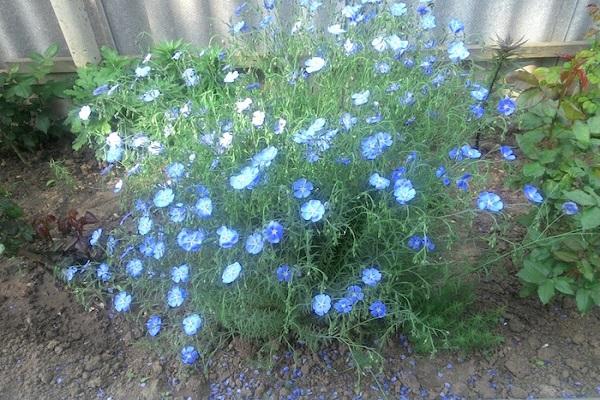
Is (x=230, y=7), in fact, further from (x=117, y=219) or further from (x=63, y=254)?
(x=63, y=254)

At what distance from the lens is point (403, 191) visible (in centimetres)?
169

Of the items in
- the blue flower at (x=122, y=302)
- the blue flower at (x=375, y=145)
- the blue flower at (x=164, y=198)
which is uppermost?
the blue flower at (x=375, y=145)

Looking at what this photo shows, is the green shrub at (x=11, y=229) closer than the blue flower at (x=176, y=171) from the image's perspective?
No

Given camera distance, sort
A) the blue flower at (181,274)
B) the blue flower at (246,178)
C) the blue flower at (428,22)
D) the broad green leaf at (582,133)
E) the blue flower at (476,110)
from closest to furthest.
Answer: the blue flower at (246,178)
the blue flower at (181,274)
the broad green leaf at (582,133)
the blue flower at (476,110)
the blue flower at (428,22)

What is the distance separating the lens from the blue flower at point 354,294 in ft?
5.89

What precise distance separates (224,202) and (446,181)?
33.2 inches

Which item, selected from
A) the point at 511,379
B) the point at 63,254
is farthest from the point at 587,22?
the point at 63,254

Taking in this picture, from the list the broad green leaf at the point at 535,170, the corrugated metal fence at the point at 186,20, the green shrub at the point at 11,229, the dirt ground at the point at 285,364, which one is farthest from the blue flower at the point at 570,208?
the green shrub at the point at 11,229

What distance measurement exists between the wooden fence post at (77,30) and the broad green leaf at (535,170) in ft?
9.48

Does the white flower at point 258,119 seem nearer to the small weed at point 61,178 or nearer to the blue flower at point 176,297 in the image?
the blue flower at point 176,297

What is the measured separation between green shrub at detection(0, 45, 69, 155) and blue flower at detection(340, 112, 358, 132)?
7.85 ft

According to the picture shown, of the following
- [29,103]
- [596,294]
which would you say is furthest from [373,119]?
[29,103]

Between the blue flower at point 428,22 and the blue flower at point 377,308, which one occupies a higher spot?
the blue flower at point 428,22

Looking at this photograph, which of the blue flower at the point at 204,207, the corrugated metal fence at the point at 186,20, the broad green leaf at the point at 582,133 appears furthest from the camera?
the corrugated metal fence at the point at 186,20
